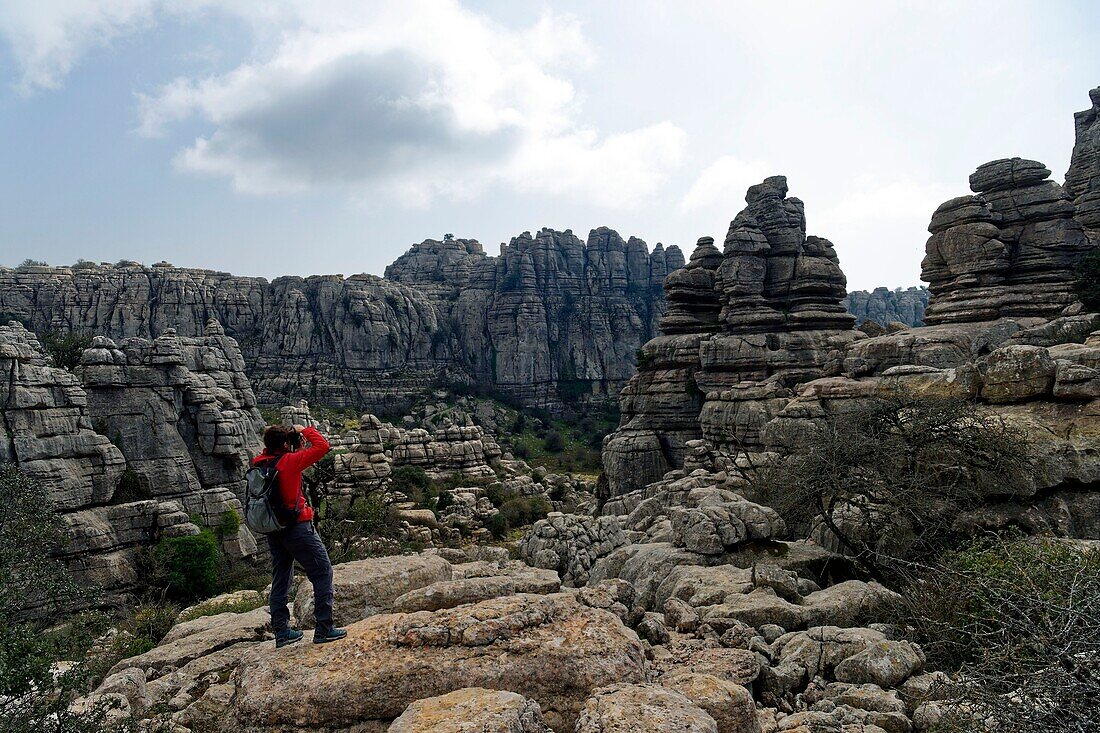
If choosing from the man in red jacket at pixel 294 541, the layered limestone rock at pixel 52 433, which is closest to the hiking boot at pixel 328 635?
the man in red jacket at pixel 294 541

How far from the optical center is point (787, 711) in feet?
14.4

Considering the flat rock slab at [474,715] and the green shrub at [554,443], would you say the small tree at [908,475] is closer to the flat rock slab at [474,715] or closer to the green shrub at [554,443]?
the flat rock slab at [474,715]

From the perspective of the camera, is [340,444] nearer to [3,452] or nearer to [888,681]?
[3,452]

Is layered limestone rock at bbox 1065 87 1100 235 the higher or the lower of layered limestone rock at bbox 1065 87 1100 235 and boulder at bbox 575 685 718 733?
the higher

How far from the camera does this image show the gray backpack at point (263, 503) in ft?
13.9

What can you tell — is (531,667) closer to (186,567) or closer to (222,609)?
(222,609)

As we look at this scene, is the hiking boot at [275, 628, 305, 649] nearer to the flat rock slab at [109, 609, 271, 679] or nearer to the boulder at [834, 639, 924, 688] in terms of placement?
the flat rock slab at [109, 609, 271, 679]

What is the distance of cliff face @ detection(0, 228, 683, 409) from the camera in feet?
200

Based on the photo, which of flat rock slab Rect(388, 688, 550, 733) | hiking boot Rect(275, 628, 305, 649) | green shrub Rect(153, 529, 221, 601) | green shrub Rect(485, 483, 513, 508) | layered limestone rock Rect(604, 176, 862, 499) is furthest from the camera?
green shrub Rect(485, 483, 513, 508)

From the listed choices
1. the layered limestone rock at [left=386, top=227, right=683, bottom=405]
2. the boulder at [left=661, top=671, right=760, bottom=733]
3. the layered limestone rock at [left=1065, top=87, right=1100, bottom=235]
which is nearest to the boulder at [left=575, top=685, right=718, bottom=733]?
the boulder at [left=661, top=671, right=760, bottom=733]

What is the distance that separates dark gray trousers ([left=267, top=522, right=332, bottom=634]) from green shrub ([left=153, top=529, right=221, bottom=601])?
53.9 feet

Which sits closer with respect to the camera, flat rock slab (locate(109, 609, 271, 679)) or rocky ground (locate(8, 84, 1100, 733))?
rocky ground (locate(8, 84, 1100, 733))

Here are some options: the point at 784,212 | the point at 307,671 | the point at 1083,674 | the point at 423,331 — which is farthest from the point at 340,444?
the point at 423,331

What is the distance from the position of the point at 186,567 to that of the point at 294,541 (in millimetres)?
17247
